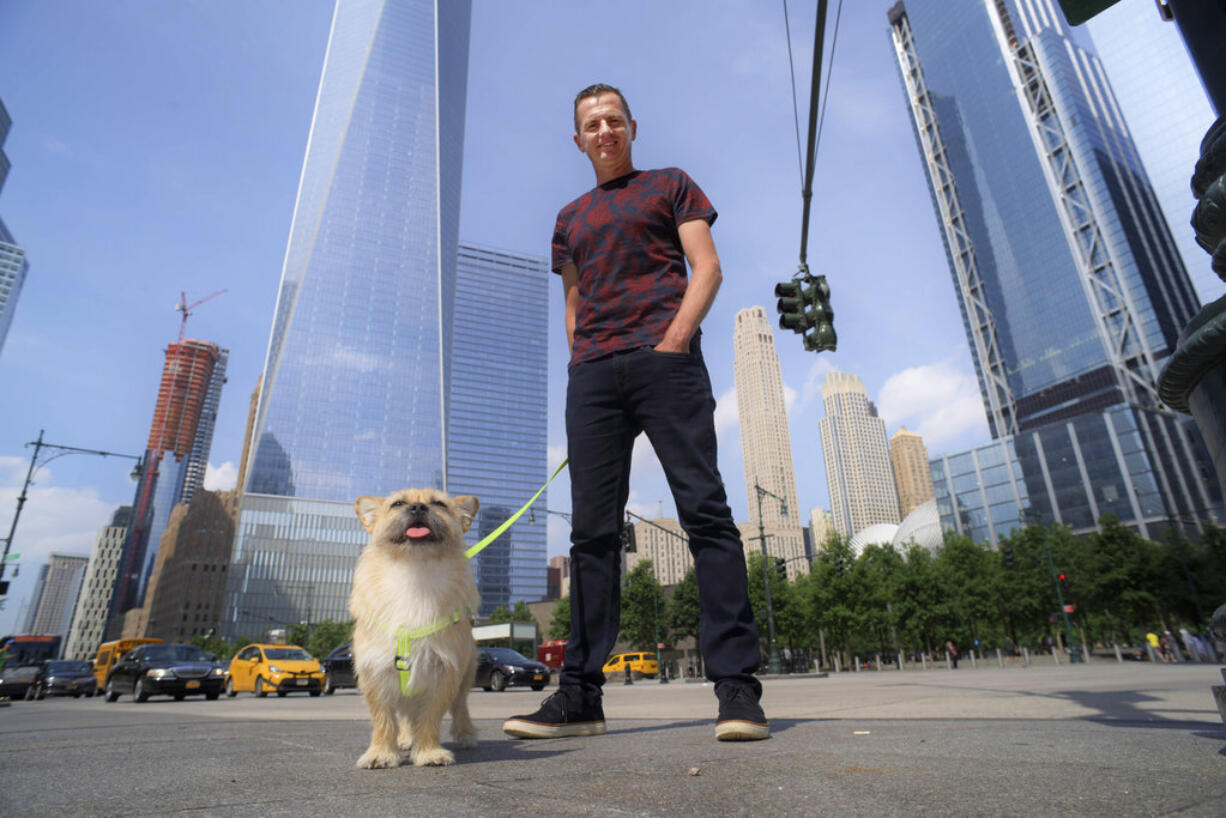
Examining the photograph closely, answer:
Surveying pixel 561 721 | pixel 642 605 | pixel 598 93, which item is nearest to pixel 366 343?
pixel 642 605

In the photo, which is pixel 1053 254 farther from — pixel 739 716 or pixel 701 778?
pixel 701 778

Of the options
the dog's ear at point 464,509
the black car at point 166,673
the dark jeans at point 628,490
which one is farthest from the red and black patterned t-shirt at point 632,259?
the black car at point 166,673

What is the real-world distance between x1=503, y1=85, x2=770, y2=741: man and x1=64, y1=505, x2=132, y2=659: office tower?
205 m

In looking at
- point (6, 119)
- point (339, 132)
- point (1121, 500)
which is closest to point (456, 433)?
point (339, 132)

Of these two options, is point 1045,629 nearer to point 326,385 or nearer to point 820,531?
point 326,385

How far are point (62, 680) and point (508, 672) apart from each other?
18.0 metres

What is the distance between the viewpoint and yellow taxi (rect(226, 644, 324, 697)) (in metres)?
17.3

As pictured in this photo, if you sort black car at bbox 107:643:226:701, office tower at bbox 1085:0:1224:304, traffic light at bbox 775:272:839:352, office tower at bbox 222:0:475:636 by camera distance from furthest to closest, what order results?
office tower at bbox 222:0:475:636 < office tower at bbox 1085:0:1224:304 < black car at bbox 107:643:226:701 < traffic light at bbox 775:272:839:352

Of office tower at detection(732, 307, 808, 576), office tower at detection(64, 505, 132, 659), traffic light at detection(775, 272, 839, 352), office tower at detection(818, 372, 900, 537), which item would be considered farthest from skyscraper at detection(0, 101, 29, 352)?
office tower at detection(818, 372, 900, 537)

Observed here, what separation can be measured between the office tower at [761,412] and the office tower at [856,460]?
67.3ft

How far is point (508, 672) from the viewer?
61.0ft

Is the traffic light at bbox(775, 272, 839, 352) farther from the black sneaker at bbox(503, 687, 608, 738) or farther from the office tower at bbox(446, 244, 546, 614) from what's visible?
the office tower at bbox(446, 244, 546, 614)

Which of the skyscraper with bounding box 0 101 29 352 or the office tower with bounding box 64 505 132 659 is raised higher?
the skyscraper with bounding box 0 101 29 352

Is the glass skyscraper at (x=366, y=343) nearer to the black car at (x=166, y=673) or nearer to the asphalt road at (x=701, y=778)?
the black car at (x=166, y=673)
